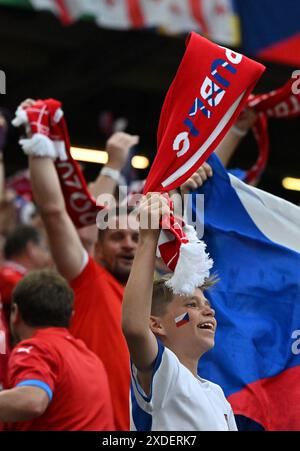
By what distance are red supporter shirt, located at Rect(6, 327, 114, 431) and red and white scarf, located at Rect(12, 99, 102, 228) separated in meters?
0.69

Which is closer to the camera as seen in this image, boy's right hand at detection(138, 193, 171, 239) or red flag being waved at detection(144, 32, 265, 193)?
boy's right hand at detection(138, 193, 171, 239)

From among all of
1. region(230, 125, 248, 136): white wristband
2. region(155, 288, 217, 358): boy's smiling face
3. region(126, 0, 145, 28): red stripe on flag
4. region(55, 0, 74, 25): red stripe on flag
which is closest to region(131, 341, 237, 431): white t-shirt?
region(155, 288, 217, 358): boy's smiling face

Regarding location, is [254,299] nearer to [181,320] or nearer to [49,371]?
[181,320]

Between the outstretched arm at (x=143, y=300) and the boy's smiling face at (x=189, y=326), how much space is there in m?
0.27

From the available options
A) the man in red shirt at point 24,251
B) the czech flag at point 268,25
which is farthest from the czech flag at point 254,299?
the czech flag at point 268,25

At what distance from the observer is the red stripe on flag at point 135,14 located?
793 centimetres

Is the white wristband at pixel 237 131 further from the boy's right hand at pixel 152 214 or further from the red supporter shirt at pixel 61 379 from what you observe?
the boy's right hand at pixel 152 214

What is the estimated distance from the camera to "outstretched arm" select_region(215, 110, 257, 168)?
15.0 feet

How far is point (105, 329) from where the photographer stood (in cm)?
445

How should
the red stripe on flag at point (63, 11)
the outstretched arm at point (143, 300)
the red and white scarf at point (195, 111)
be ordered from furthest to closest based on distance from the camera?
the red stripe on flag at point (63, 11) < the red and white scarf at point (195, 111) < the outstretched arm at point (143, 300)

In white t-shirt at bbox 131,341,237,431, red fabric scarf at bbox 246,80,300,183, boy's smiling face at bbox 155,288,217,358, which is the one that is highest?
red fabric scarf at bbox 246,80,300,183

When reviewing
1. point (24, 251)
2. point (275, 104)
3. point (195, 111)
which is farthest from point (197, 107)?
point (24, 251)

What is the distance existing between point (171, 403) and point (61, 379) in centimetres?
108

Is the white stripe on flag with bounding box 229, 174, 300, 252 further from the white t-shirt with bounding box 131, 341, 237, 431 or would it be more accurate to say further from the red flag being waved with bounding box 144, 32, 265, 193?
the white t-shirt with bounding box 131, 341, 237, 431
